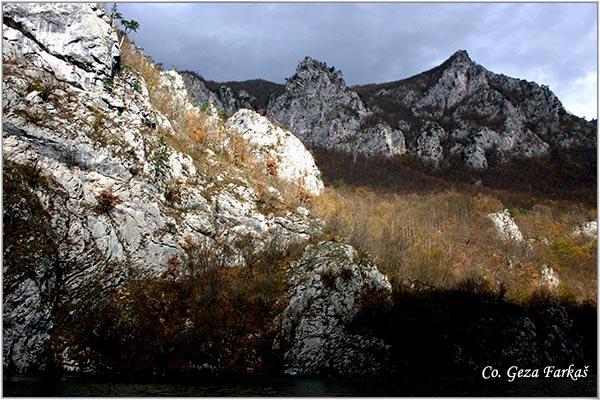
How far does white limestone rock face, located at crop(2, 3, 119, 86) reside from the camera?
49.6 meters

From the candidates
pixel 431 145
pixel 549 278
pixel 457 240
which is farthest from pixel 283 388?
pixel 431 145

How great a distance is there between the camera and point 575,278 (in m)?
87.6

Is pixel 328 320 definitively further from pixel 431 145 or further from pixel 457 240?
pixel 431 145

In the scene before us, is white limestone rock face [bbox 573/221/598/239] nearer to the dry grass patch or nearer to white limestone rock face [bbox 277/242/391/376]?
the dry grass patch

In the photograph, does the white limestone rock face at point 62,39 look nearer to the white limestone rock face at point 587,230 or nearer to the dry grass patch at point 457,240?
the dry grass patch at point 457,240

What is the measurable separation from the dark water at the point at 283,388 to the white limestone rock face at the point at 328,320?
14.4 ft

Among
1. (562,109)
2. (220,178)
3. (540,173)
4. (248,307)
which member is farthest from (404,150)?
(248,307)

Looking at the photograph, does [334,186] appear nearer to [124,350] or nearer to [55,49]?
[55,49]

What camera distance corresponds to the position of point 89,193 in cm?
4375

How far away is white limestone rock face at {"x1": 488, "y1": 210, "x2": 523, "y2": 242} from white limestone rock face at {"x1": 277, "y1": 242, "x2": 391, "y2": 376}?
2168 inches

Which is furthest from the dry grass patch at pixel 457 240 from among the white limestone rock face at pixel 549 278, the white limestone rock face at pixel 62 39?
the white limestone rock face at pixel 62 39

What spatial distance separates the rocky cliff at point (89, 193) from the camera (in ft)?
120

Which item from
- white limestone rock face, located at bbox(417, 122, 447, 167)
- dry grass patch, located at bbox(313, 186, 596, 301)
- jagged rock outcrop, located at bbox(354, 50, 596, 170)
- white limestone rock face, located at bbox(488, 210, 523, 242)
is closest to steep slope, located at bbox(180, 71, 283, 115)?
jagged rock outcrop, located at bbox(354, 50, 596, 170)

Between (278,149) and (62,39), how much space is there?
4187cm
